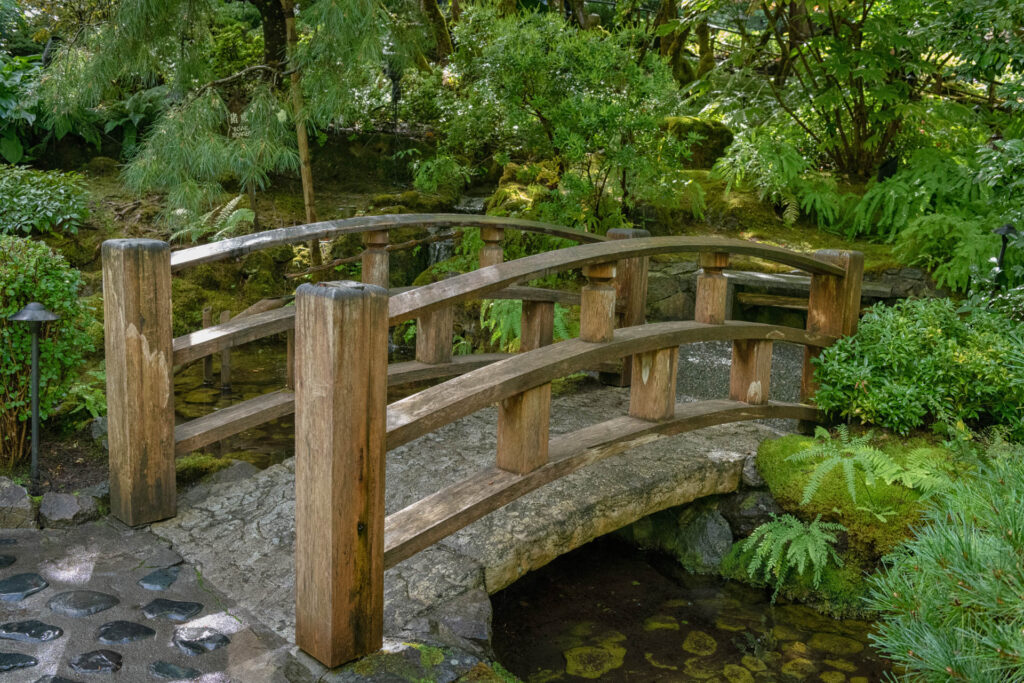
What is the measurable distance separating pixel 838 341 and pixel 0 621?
443 cm

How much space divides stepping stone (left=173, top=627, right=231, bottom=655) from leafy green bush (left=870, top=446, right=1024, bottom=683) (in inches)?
89.3

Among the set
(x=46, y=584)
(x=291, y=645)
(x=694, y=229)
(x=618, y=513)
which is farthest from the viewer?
(x=694, y=229)

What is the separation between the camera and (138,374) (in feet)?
11.5

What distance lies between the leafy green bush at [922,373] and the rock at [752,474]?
2.05 feet

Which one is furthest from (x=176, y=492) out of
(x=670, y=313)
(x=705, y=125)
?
(x=705, y=125)

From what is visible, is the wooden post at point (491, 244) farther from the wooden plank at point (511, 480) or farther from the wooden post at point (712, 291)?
the wooden plank at point (511, 480)

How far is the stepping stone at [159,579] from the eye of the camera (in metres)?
3.19

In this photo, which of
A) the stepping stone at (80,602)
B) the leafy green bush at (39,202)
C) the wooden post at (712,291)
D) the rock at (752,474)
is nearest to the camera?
the stepping stone at (80,602)

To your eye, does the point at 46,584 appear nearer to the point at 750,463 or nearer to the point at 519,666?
the point at 519,666

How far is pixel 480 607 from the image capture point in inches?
128

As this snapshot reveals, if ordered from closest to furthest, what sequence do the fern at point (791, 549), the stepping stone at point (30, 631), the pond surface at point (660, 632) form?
the stepping stone at point (30, 631) → the pond surface at point (660, 632) → the fern at point (791, 549)

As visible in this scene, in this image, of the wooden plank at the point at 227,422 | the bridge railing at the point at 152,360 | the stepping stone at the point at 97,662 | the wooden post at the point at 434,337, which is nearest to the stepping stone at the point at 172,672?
the stepping stone at the point at 97,662

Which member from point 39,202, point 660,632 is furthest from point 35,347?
point 39,202

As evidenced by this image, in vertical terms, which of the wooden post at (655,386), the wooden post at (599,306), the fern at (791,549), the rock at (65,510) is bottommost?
the fern at (791,549)
